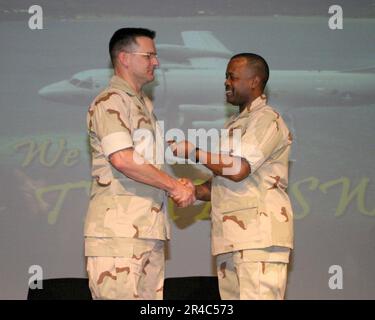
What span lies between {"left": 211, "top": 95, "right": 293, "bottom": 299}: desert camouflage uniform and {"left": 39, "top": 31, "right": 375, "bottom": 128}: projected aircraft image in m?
1.35

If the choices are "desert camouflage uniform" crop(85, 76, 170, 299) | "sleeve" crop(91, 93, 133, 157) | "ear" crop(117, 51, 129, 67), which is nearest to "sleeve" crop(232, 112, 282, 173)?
"desert camouflage uniform" crop(85, 76, 170, 299)

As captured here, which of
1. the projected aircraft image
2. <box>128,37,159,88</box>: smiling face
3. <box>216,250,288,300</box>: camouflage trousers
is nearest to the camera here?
<box>216,250,288,300</box>: camouflage trousers

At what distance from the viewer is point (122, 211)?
3.60 meters

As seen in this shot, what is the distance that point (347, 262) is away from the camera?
5.16m

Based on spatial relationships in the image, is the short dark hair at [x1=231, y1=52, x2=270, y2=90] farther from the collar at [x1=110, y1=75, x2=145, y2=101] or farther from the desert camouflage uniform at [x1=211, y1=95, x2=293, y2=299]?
the collar at [x1=110, y1=75, x2=145, y2=101]

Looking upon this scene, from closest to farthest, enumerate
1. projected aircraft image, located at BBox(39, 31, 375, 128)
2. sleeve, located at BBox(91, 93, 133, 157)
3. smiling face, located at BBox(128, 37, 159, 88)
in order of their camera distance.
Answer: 1. sleeve, located at BBox(91, 93, 133, 157)
2. smiling face, located at BBox(128, 37, 159, 88)
3. projected aircraft image, located at BBox(39, 31, 375, 128)

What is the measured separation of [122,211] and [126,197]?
6 centimetres

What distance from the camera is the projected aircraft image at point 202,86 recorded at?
5188 millimetres

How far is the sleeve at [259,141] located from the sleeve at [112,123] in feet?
1.65

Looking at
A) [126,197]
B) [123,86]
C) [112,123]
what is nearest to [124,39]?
[123,86]

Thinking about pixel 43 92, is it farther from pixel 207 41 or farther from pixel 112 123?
pixel 112 123

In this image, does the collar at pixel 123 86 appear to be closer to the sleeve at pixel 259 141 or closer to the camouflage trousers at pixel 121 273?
the sleeve at pixel 259 141

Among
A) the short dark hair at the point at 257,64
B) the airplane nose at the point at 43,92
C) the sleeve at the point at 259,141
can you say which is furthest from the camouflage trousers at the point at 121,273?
the airplane nose at the point at 43,92

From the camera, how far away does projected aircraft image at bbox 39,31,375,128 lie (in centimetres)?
519
